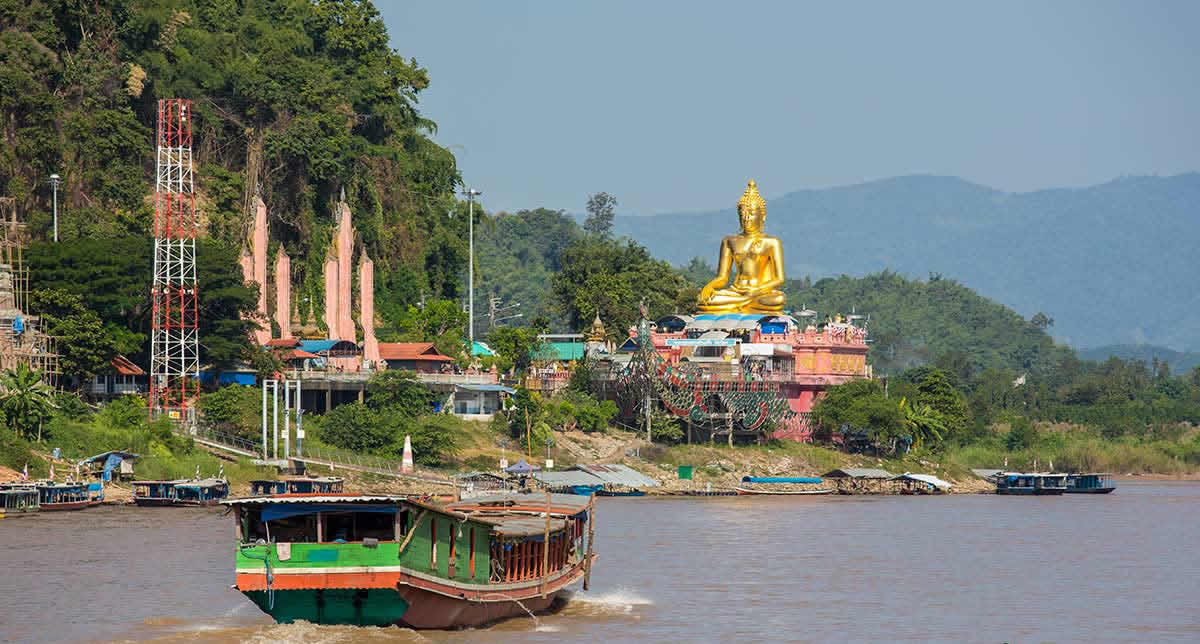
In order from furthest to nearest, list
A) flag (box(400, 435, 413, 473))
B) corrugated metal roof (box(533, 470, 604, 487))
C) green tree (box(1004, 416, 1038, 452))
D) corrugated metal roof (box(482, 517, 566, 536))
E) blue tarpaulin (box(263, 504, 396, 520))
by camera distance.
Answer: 1. green tree (box(1004, 416, 1038, 452))
2. flag (box(400, 435, 413, 473))
3. corrugated metal roof (box(533, 470, 604, 487))
4. corrugated metal roof (box(482, 517, 566, 536))
5. blue tarpaulin (box(263, 504, 396, 520))

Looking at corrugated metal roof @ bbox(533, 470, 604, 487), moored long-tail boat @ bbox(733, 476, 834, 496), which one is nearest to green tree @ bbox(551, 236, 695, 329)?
moored long-tail boat @ bbox(733, 476, 834, 496)

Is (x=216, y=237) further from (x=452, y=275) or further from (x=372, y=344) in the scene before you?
(x=452, y=275)

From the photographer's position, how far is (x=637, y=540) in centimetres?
5675

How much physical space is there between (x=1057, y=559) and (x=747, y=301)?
48.6 metres

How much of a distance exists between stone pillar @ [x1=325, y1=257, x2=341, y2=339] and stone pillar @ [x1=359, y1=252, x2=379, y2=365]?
129 centimetres

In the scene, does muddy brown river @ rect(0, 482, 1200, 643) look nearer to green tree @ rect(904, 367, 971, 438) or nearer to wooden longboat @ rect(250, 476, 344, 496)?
wooden longboat @ rect(250, 476, 344, 496)

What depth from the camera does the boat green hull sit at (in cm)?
3275

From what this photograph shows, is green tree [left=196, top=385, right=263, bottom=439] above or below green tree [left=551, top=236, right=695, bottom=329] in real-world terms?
below

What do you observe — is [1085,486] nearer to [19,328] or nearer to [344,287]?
[344,287]

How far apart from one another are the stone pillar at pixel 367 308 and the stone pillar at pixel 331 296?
4.24ft

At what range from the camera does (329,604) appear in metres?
32.8

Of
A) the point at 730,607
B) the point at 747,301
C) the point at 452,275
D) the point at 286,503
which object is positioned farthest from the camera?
the point at 452,275

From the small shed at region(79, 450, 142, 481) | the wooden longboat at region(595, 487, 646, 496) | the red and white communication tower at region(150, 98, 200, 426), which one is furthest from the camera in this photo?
the wooden longboat at region(595, 487, 646, 496)

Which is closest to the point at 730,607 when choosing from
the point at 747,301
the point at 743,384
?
the point at 743,384
